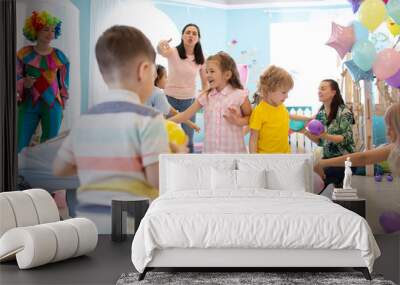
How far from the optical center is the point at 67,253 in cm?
520

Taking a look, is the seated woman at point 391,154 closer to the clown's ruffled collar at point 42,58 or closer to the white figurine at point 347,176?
the white figurine at point 347,176

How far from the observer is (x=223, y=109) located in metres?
6.92

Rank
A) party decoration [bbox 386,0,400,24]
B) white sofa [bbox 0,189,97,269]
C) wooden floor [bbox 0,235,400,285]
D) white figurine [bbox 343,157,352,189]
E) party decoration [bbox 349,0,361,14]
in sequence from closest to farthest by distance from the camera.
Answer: wooden floor [bbox 0,235,400,285]
white sofa [bbox 0,189,97,269]
white figurine [bbox 343,157,352,189]
party decoration [bbox 386,0,400,24]
party decoration [bbox 349,0,361,14]

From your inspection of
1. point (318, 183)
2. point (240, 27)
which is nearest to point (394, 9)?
point (240, 27)

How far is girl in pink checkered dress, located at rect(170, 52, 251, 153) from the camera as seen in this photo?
6.90 metres

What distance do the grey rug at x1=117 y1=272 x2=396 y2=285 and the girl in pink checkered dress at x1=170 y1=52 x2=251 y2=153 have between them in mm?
2373

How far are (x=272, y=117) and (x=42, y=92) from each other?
2.66 metres

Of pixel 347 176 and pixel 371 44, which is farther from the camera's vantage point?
pixel 371 44

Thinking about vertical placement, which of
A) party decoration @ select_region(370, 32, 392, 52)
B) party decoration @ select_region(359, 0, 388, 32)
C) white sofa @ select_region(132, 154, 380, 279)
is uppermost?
party decoration @ select_region(359, 0, 388, 32)

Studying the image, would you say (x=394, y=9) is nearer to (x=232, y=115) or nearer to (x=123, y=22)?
(x=232, y=115)

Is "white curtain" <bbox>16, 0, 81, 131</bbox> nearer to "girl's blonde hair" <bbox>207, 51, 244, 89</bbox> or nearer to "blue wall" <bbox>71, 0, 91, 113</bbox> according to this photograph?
"blue wall" <bbox>71, 0, 91, 113</bbox>

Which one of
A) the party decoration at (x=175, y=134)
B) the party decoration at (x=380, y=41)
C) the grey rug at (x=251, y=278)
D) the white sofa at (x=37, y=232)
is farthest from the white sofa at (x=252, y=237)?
the party decoration at (x=380, y=41)

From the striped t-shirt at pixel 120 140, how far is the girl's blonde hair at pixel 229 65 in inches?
35.1

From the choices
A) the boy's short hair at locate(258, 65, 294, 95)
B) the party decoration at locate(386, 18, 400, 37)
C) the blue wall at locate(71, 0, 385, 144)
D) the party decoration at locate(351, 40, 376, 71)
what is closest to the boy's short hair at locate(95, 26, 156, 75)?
the blue wall at locate(71, 0, 385, 144)
